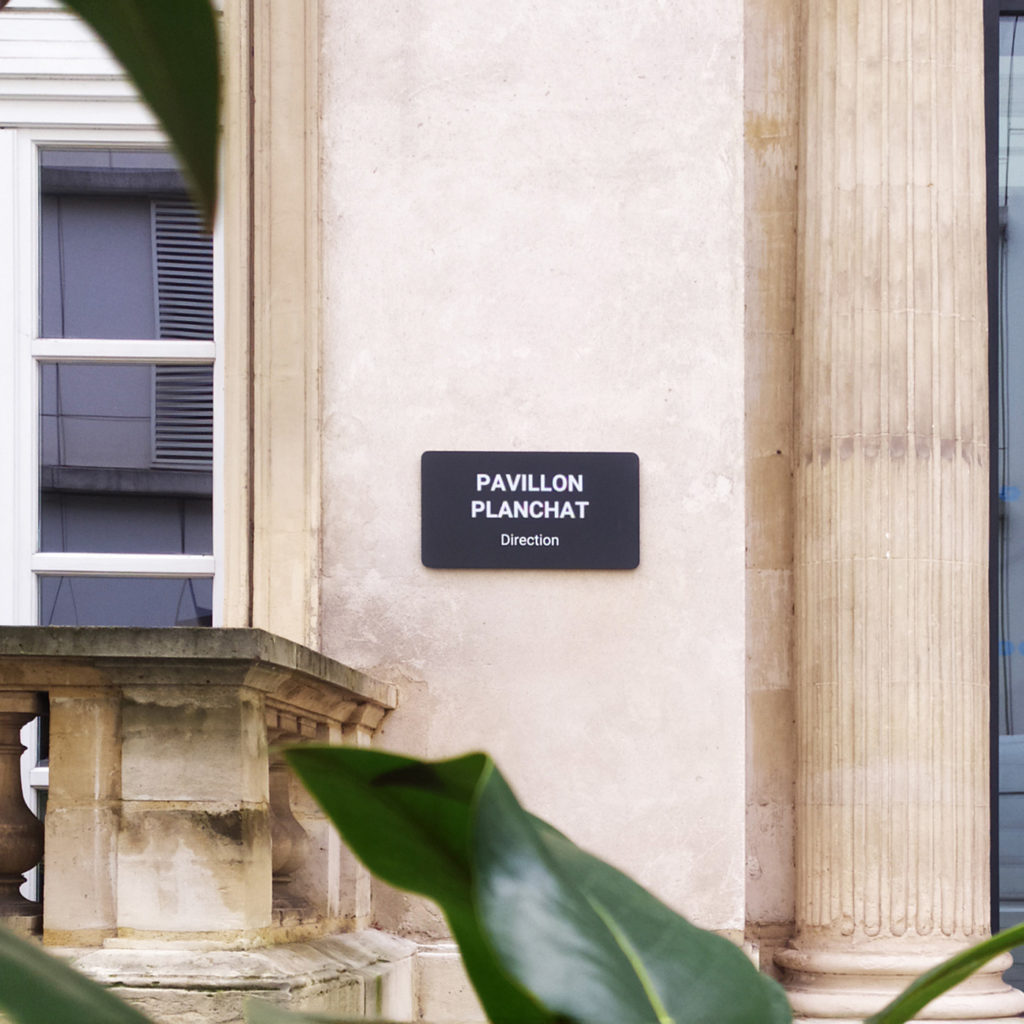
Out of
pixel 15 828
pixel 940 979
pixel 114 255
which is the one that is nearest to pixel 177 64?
pixel 940 979

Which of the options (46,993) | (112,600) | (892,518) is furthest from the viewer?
(112,600)

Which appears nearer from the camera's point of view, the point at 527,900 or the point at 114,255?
the point at 527,900

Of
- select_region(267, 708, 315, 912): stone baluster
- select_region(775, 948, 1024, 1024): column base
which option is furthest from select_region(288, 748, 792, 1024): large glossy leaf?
select_region(775, 948, 1024, 1024): column base

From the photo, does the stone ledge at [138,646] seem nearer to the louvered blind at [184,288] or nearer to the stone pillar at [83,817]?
the stone pillar at [83,817]

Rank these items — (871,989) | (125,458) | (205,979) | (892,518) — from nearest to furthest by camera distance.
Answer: (205,979) → (871,989) → (892,518) → (125,458)

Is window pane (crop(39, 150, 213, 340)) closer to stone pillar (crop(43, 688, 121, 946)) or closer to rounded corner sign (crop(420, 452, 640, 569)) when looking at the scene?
rounded corner sign (crop(420, 452, 640, 569))

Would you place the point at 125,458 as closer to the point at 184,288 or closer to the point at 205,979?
the point at 184,288

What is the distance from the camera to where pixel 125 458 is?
471 centimetres

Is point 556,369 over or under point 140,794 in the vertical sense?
over

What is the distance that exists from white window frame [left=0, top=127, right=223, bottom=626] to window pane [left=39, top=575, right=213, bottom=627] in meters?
0.03

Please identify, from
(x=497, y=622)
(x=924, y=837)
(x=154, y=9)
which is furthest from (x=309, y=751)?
(x=924, y=837)

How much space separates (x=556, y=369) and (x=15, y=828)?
200cm

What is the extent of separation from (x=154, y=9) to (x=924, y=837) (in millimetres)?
4222

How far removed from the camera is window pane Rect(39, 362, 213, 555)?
15.1ft
